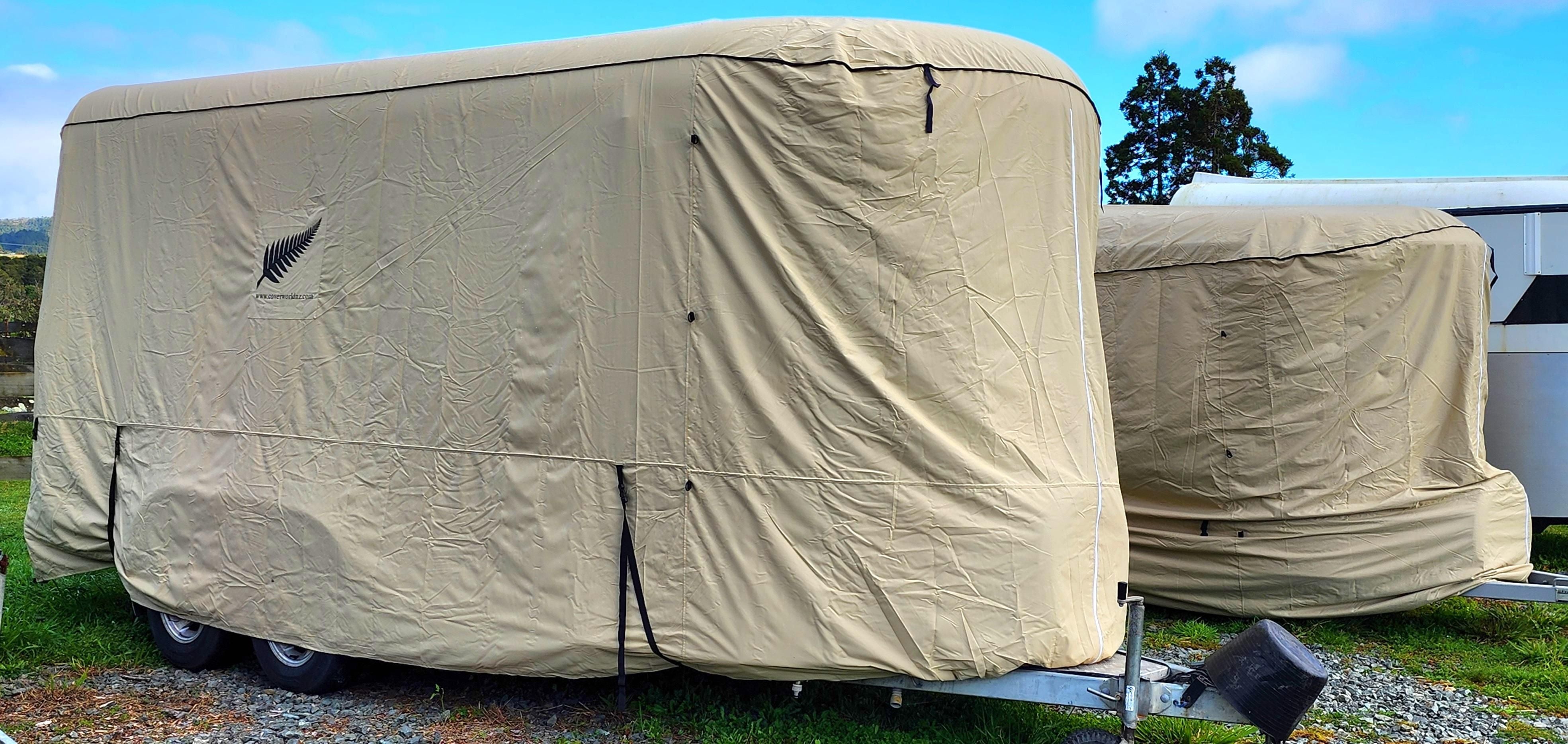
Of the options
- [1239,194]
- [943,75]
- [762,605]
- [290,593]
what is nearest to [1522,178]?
[1239,194]

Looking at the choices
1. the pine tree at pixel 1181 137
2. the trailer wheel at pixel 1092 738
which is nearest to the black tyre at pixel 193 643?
the trailer wheel at pixel 1092 738

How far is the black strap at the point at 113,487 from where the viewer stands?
6441mm

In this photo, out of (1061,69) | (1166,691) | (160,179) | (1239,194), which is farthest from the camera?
(1239,194)

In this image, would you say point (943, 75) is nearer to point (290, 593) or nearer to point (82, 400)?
point (290, 593)

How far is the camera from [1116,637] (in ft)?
16.5

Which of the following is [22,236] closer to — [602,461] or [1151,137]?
[1151,137]

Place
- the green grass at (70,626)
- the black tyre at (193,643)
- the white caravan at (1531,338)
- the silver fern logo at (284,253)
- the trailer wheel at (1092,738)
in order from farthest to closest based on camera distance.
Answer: the white caravan at (1531,338) → the green grass at (70,626) → the black tyre at (193,643) → the silver fern logo at (284,253) → the trailer wheel at (1092,738)

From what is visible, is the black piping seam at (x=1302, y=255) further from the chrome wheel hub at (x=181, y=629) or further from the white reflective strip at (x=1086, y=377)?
the chrome wheel hub at (x=181, y=629)

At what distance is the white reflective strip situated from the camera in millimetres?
4934

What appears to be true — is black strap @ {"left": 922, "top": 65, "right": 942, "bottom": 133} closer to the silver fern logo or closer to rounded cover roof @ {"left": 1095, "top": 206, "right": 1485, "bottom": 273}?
rounded cover roof @ {"left": 1095, "top": 206, "right": 1485, "bottom": 273}

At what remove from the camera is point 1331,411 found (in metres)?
7.09

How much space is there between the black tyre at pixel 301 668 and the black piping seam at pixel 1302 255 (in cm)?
508

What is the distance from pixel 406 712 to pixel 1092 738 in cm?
307

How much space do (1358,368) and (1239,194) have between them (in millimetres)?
3608
